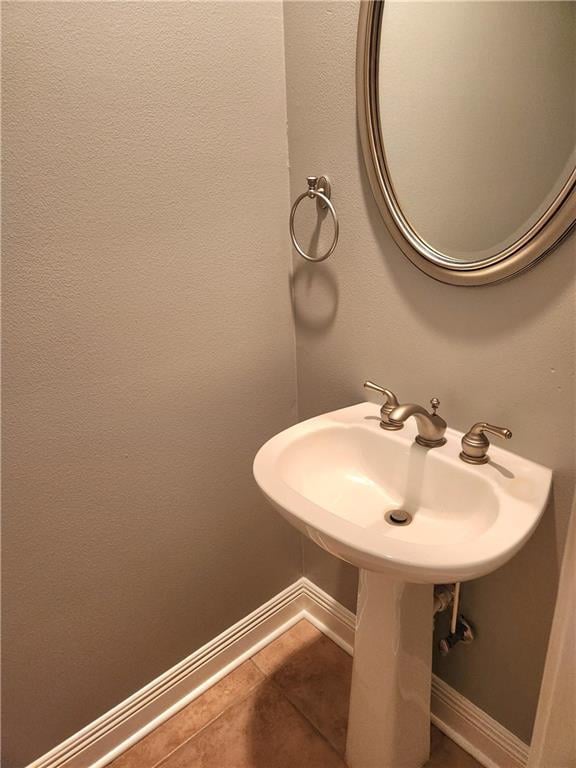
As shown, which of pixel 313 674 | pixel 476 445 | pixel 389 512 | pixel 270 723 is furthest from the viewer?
pixel 313 674

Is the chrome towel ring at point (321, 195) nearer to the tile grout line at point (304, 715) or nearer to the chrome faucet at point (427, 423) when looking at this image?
the chrome faucet at point (427, 423)

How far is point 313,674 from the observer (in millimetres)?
1313

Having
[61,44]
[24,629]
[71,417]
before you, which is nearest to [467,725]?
[24,629]

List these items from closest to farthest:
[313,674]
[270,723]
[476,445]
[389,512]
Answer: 1. [476,445]
2. [389,512]
3. [270,723]
4. [313,674]

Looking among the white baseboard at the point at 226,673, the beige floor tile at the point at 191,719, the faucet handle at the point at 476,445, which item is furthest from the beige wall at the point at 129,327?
the faucet handle at the point at 476,445

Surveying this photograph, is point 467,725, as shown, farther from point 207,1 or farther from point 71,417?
point 207,1

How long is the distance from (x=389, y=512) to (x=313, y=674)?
68 centimetres

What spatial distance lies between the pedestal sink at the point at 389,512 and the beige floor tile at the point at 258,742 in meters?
0.11

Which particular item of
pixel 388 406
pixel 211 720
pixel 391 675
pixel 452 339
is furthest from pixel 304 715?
pixel 452 339

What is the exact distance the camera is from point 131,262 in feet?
3.01

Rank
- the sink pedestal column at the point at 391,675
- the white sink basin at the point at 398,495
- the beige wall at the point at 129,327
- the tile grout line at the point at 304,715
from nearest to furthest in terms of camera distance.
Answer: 1. the white sink basin at the point at 398,495
2. the beige wall at the point at 129,327
3. the sink pedestal column at the point at 391,675
4. the tile grout line at the point at 304,715

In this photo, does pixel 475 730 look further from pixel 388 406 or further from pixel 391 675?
pixel 388 406

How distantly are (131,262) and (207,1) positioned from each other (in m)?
0.53

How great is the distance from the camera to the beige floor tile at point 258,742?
43.4 inches
